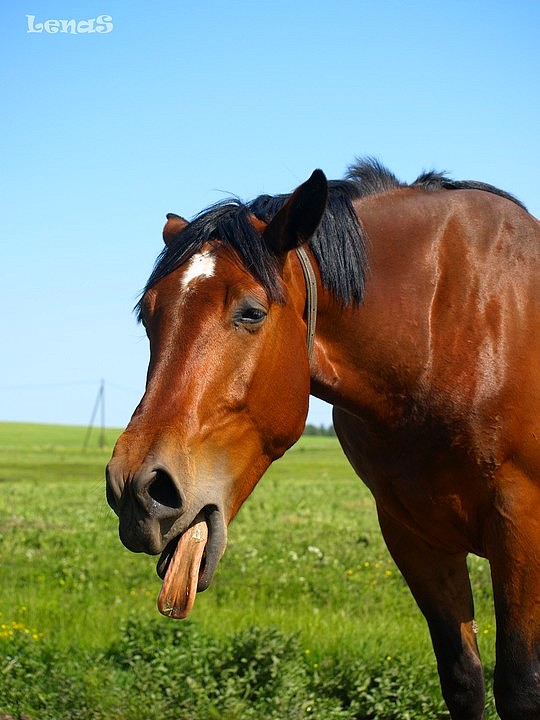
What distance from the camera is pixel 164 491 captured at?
2938 millimetres

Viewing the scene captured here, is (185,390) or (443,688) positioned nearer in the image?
(185,390)

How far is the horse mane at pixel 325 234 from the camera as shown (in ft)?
10.9

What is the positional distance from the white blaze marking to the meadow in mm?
1047

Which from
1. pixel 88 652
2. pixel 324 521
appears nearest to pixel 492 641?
pixel 88 652

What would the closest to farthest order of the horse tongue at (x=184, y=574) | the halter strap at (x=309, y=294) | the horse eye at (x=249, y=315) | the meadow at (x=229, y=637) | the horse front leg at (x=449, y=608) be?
the horse tongue at (x=184, y=574) < the horse eye at (x=249, y=315) < the halter strap at (x=309, y=294) < the horse front leg at (x=449, y=608) < the meadow at (x=229, y=637)

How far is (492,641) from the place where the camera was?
20.6 ft

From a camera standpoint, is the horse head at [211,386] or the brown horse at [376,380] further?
the brown horse at [376,380]

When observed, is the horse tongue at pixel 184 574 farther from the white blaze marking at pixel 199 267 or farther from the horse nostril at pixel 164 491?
the white blaze marking at pixel 199 267

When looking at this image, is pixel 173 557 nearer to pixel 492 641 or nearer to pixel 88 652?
pixel 88 652

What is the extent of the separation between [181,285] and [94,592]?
5.70 m

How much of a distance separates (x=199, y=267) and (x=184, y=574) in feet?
3.31

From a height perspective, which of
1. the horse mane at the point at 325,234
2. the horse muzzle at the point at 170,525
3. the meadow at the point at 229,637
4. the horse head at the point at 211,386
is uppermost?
the horse mane at the point at 325,234

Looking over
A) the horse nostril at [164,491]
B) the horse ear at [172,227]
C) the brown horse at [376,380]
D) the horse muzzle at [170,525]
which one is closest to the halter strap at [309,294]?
the brown horse at [376,380]

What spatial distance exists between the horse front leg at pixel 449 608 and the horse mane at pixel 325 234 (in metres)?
1.32
